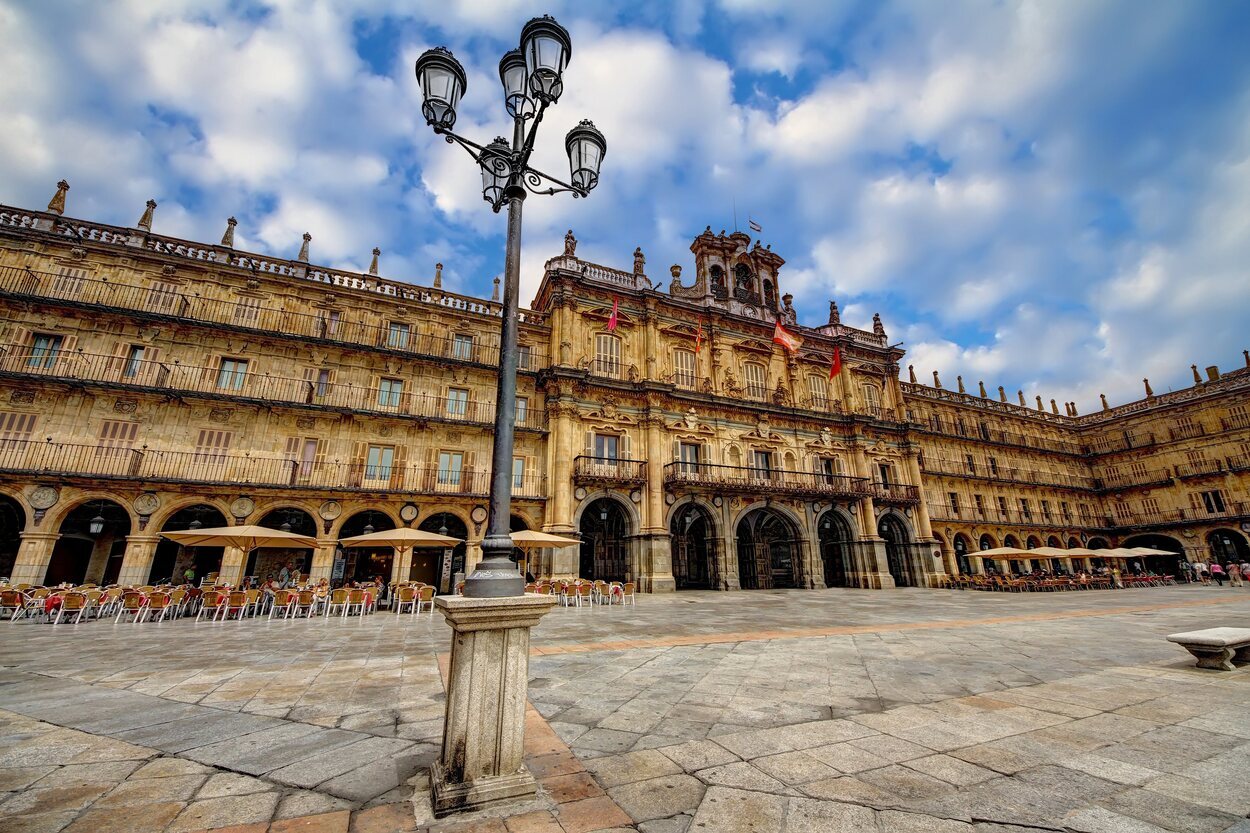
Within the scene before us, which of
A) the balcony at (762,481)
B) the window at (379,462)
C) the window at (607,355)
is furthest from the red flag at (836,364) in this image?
the window at (379,462)

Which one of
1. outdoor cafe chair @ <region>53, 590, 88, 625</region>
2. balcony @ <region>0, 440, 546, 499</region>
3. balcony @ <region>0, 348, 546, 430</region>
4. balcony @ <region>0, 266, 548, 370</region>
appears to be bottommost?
outdoor cafe chair @ <region>53, 590, 88, 625</region>

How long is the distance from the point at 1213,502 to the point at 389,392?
156 ft

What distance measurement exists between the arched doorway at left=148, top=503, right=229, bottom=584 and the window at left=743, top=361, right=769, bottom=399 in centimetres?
2228

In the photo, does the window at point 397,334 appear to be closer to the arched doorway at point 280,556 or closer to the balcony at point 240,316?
the balcony at point 240,316

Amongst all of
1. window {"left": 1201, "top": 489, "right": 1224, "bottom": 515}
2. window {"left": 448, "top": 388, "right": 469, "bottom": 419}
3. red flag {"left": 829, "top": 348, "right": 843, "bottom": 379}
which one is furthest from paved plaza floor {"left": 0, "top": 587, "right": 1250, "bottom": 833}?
window {"left": 1201, "top": 489, "right": 1224, "bottom": 515}

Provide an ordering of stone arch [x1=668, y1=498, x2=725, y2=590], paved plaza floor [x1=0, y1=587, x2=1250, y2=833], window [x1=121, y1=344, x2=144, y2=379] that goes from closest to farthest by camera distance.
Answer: paved plaza floor [x1=0, y1=587, x2=1250, y2=833] < window [x1=121, y1=344, x2=144, y2=379] < stone arch [x1=668, y1=498, x2=725, y2=590]

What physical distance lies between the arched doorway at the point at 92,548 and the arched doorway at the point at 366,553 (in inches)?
284

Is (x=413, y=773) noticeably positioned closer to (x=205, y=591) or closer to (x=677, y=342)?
(x=205, y=591)

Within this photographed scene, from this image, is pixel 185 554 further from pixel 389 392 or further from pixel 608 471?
pixel 608 471

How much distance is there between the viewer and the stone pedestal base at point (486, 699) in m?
2.78

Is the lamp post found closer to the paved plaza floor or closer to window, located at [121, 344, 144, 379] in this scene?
the paved plaza floor

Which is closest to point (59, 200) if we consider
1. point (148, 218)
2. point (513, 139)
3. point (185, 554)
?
point (148, 218)

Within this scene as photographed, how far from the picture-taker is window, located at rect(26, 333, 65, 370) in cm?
1548

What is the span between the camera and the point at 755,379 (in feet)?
81.9
